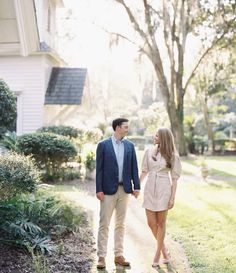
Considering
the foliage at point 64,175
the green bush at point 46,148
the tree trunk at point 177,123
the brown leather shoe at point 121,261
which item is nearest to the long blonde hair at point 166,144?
the brown leather shoe at point 121,261

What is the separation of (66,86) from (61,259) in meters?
14.1

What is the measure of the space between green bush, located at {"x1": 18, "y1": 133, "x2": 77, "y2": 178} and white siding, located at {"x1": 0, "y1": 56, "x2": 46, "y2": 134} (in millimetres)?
5722

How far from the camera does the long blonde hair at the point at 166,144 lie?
219 inches

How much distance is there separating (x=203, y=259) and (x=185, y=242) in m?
0.94

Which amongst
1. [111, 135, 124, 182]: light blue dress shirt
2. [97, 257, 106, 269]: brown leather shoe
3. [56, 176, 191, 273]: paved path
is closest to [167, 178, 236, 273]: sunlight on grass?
[56, 176, 191, 273]: paved path

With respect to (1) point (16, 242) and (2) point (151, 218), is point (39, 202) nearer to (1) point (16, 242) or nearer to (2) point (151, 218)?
(1) point (16, 242)

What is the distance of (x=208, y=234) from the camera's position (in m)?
7.68

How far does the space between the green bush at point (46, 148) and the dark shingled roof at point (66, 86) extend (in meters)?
5.97

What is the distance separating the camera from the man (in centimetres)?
552

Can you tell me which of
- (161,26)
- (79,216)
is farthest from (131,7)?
(79,216)

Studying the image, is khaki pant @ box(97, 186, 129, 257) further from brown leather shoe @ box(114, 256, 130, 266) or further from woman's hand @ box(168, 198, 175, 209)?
woman's hand @ box(168, 198, 175, 209)

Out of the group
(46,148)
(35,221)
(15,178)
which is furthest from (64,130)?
(15,178)

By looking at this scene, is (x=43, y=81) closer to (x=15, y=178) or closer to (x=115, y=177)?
(x=15, y=178)

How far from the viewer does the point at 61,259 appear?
5902 mm
